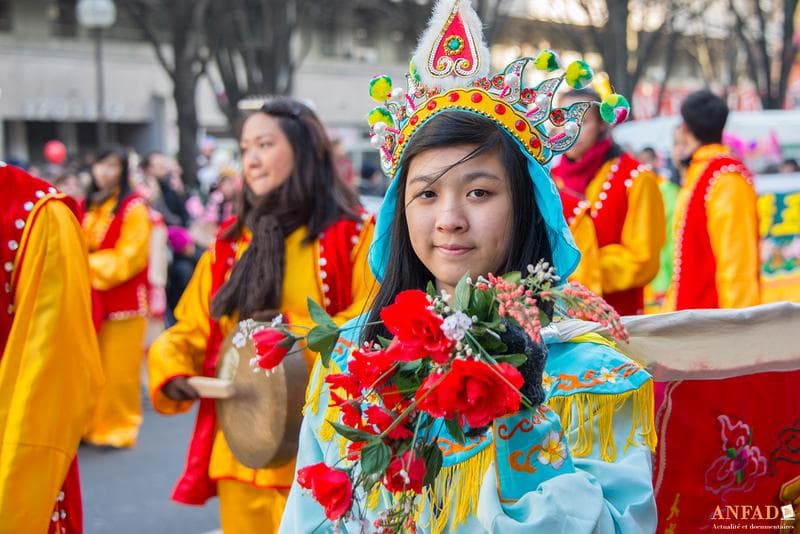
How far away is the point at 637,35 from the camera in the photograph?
76.3 ft

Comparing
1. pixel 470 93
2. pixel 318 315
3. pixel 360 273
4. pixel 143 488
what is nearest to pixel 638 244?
pixel 360 273

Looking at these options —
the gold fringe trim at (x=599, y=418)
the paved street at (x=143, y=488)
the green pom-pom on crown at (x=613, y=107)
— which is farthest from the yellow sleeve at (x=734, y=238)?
the gold fringe trim at (x=599, y=418)

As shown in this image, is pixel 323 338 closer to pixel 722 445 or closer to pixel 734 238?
pixel 722 445

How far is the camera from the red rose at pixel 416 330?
5.23 ft

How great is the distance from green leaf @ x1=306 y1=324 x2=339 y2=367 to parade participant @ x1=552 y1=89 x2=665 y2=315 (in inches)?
136

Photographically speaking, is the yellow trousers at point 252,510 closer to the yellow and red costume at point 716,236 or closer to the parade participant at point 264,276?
the parade participant at point 264,276

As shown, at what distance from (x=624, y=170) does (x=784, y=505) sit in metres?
3.01

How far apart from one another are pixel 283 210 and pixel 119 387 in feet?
12.6

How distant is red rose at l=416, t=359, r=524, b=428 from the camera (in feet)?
5.08

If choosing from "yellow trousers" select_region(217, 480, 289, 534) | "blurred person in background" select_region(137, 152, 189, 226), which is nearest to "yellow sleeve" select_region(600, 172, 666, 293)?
"yellow trousers" select_region(217, 480, 289, 534)

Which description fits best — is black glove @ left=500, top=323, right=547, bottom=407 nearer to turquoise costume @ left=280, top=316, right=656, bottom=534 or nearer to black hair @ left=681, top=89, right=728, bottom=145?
turquoise costume @ left=280, top=316, right=656, bottom=534

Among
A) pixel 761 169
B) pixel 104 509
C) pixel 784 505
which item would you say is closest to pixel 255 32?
pixel 761 169

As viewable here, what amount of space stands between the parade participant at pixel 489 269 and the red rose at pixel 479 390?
0.46ft

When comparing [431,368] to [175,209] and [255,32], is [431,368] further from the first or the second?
[255,32]
